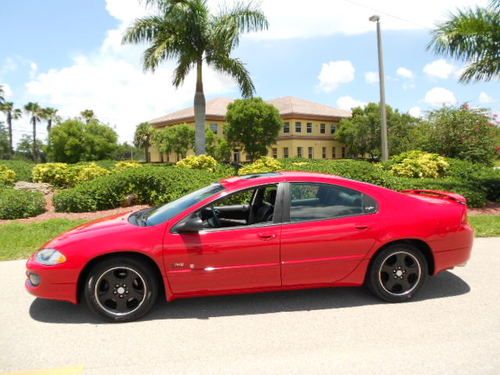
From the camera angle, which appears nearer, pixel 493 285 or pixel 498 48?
pixel 493 285

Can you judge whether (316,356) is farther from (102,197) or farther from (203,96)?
A: (203,96)

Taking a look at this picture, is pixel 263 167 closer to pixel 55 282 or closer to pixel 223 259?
pixel 223 259

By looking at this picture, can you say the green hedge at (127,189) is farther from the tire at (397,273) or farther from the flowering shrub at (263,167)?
the tire at (397,273)

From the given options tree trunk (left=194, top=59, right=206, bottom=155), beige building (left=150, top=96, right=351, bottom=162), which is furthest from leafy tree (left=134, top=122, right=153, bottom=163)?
tree trunk (left=194, top=59, right=206, bottom=155)

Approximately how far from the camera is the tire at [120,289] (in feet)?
13.1

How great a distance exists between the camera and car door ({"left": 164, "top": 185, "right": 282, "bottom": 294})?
4.02 meters

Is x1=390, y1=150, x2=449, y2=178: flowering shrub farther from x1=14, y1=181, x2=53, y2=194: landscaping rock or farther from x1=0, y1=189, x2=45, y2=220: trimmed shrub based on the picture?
x1=14, y1=181, x2=53, y2=194: landscaping rock

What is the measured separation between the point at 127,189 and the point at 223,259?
779cm

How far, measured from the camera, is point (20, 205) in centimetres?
1062

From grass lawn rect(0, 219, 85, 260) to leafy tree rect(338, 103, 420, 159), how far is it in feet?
140

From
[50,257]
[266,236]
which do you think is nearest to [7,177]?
[50,257]

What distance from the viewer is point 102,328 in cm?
392

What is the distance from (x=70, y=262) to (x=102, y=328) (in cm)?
69

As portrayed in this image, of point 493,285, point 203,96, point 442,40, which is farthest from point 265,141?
point 493,285
